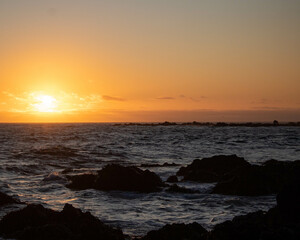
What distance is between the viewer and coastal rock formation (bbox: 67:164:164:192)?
44.6 ft

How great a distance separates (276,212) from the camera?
691cm

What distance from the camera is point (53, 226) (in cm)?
719

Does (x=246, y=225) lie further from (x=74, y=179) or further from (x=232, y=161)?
(x=232, y=161)

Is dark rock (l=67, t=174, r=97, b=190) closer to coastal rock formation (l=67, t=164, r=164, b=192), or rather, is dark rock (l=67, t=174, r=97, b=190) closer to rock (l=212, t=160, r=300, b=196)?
coastal rock formation (l=67, t=164, r=164, b=192)

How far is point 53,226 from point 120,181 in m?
6.73

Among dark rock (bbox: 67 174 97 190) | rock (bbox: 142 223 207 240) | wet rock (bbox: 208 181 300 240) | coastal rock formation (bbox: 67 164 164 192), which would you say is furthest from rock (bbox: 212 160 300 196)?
rock (bbox: 142 223 207 240)

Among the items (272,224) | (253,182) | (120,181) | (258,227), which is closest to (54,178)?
(120,181)

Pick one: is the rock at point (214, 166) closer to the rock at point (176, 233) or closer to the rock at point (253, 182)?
the rock at point (253, 182)

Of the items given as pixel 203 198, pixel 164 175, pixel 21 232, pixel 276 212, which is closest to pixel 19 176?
pixel 164 175

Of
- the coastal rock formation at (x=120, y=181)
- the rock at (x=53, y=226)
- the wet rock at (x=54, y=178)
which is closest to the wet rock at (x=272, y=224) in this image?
the rock at (x=53, y=226)

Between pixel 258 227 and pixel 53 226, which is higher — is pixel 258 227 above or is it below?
above

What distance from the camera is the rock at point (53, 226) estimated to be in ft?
23.2

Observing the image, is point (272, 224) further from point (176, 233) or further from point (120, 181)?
point (120, 181)

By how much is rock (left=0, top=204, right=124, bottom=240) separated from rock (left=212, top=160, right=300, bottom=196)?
624 cm
